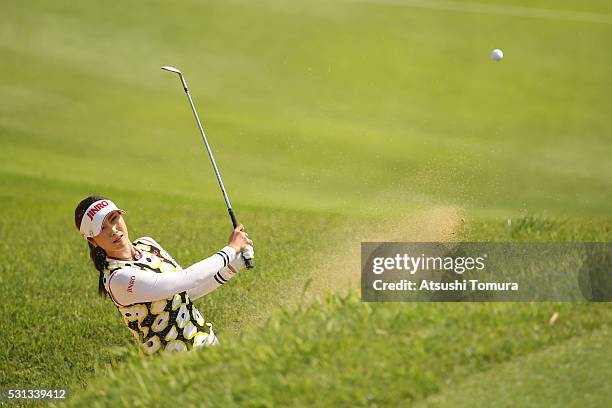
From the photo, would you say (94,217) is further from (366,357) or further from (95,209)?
(366,357)

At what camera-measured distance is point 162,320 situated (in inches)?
249

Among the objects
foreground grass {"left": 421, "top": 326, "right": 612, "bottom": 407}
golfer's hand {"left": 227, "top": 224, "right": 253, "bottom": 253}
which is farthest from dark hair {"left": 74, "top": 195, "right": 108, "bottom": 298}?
foreground grass {"left": 421, "top": 326, "right": 612, "bottom": 407}

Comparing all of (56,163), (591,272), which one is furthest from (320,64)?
(591,272)

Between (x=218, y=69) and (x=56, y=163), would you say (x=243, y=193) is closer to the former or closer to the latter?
(x=56, y=163)

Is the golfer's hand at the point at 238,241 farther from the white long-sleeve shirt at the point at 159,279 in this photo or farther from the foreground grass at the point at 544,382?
the foreground grass at the point at 544,382

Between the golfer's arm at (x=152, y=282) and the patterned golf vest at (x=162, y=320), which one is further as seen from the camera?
the patterned golf vest at (x=162, y=320)

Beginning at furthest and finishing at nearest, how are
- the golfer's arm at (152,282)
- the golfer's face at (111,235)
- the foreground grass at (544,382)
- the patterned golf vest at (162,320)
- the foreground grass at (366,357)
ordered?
the patterned golf vest at (162,320) < the golfer's face at (111,235) < the golfer's arm at (152,282) < the foreground grass at (366,357) < the foreground grass at (544,382)

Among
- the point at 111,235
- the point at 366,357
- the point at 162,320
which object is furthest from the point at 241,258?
the point at 366,357

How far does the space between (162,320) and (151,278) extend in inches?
15.0

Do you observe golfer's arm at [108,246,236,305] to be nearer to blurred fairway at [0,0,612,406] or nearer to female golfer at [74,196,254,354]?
female golfer at [74,196,254,354]

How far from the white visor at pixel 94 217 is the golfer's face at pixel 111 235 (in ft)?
0.09

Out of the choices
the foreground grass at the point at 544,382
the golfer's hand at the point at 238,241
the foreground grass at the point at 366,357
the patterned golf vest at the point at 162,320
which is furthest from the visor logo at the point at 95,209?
the foreground grass at the point at 544,382

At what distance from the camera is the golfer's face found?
6.18 meters

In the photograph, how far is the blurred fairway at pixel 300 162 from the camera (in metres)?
5.97
